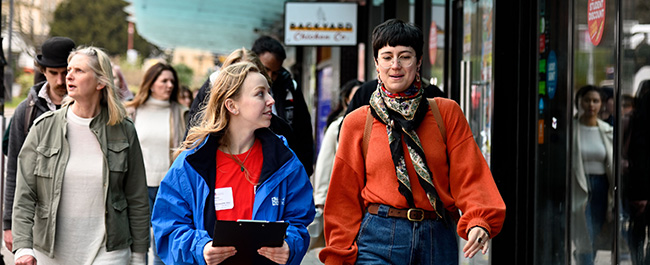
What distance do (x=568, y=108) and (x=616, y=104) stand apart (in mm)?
915

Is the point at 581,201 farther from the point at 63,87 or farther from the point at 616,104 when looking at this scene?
the point at 63,87

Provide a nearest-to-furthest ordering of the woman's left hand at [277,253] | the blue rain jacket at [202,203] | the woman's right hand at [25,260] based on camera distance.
Result: the woman's left hand at [277,253] → the blue rain jacket at [202,203] → the woman's right hand at [25,260]

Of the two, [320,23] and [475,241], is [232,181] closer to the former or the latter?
[475,241]

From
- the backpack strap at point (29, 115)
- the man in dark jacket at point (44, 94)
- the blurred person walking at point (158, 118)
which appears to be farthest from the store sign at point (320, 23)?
the backpack strap at point (29, 115)

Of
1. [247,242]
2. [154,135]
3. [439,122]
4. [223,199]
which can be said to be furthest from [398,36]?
[154,135]

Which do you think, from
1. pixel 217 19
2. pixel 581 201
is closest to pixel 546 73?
pixel 581 201

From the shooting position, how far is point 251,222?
3.26 meters

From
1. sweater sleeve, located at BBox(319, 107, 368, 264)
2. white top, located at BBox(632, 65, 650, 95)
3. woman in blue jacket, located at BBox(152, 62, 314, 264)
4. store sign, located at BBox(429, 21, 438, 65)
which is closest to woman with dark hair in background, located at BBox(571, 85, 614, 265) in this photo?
white top, located at BBox(632, 65, 650, 95)

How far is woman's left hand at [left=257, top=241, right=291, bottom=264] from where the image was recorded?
3.40m

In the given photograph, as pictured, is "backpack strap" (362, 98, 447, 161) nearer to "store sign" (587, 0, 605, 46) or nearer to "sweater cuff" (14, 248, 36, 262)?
"sweater cuff" (14, 248, 36, 262)

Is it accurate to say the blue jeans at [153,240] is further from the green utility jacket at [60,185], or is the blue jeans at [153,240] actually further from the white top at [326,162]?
the green utility jacket at [60,185]

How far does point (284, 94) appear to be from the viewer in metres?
6.09

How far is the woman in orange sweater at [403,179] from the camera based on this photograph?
3748 mm

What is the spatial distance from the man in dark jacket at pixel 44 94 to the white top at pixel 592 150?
10.7 ft
